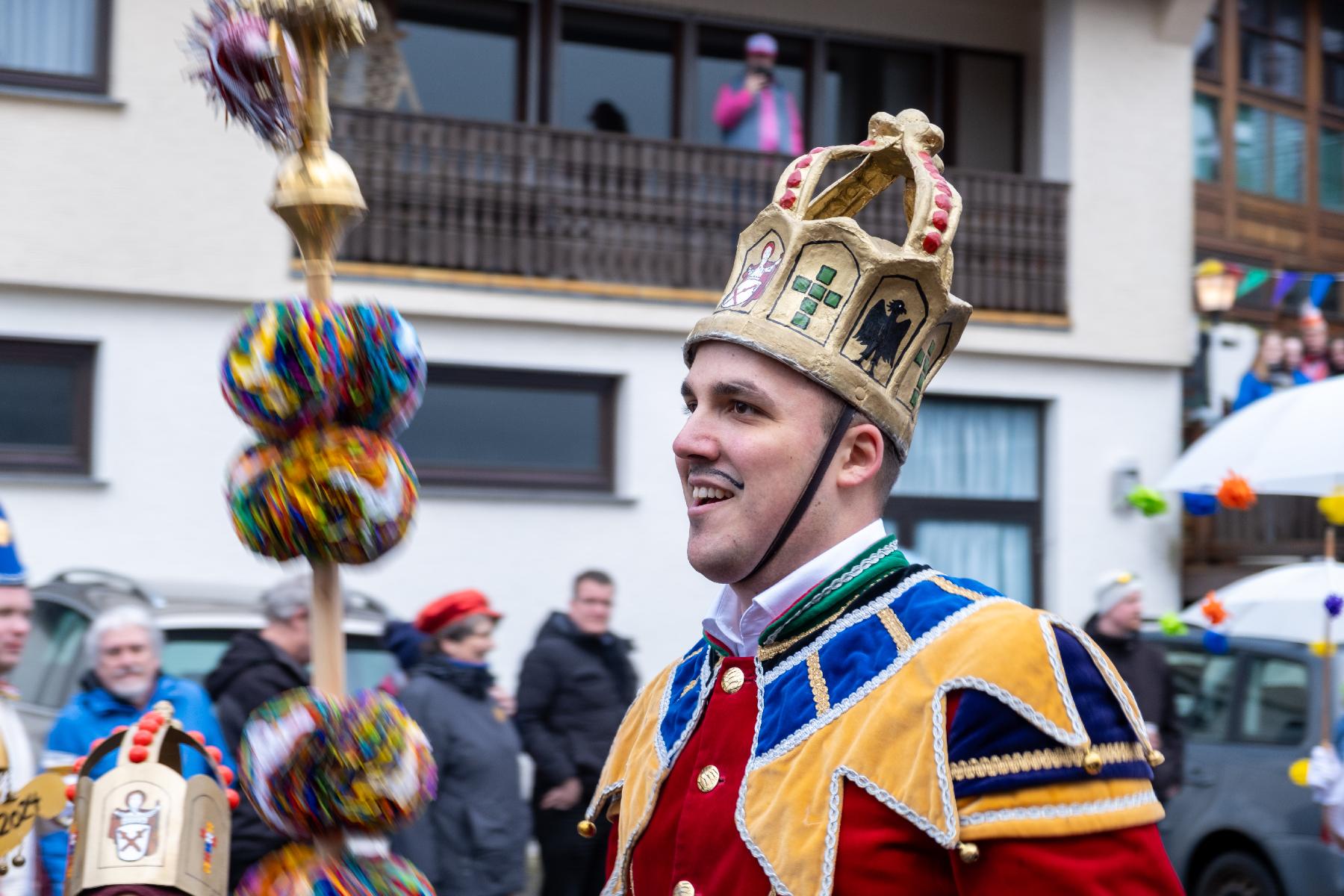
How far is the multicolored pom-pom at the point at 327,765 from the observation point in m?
2.22

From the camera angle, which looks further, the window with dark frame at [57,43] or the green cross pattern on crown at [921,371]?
the window with dark frame at [57,43]

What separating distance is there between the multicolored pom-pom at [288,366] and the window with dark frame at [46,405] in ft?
28.9

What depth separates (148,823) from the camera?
2.53 metres

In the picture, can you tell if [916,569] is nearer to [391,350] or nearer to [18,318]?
[391,350]

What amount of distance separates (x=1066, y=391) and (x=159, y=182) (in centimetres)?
726

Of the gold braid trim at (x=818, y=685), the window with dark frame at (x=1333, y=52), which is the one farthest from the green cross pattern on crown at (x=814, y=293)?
the window with dark frame at (x=1333, y=52)

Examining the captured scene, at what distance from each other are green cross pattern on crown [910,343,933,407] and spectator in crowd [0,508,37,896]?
2.45m

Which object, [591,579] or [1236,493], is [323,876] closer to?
[591,579]

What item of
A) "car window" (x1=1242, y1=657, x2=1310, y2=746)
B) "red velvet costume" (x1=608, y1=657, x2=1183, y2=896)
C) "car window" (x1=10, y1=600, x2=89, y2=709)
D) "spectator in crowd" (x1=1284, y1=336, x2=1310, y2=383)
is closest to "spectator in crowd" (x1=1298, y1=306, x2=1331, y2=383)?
"spectator in crowd" (x1=1284, y1=336, x2=1310, y2=383)

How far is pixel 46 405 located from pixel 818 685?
9260 millimetres

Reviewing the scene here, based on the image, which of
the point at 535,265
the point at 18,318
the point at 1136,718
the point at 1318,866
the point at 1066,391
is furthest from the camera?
the point at 1066,391

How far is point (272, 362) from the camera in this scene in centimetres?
222

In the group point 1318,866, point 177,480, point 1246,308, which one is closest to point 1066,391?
point 1246,308

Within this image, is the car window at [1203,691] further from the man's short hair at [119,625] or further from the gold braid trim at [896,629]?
the gold braid trim at [896,629]
